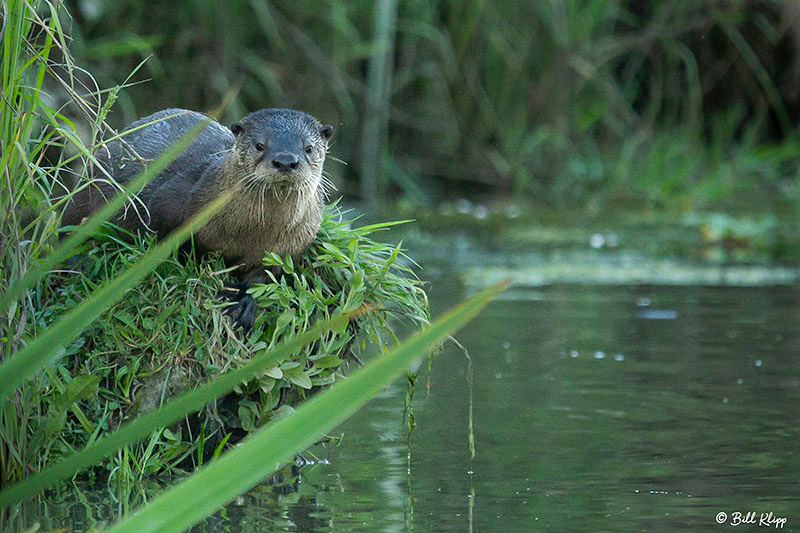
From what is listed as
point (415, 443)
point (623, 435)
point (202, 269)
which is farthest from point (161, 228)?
point (623, 435)

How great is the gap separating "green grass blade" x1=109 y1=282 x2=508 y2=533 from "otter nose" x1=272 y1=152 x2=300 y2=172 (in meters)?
2.11

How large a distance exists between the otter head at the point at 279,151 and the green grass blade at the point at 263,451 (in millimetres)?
2128

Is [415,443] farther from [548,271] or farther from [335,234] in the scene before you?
[548,271]

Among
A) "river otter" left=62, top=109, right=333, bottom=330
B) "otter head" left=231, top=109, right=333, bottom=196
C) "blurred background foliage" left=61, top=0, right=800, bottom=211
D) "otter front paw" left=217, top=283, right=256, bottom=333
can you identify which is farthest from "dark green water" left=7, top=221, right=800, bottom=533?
"blurred background foliage" left=61, top=0, right=800, bottom=211

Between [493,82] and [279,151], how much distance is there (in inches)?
230

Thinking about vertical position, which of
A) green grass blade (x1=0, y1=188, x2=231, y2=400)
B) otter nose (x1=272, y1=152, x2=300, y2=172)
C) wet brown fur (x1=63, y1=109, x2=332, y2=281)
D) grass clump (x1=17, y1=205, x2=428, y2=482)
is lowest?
grass clump (x1=17, y1=205, x2=428, y2=482)

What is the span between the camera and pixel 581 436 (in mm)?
3686

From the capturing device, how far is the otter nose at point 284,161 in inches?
137

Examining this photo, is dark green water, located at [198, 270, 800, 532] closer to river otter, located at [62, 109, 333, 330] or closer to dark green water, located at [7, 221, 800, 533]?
dark green water, located at [7, 221, 800, 533]

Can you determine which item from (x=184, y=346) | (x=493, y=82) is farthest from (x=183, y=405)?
(x=493, y=82)

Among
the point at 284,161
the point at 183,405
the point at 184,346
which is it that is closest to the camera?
the point at 183,405

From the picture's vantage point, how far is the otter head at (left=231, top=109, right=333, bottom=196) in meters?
3.49

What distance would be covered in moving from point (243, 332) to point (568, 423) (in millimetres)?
1096

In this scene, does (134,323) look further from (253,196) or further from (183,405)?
(183,405)
